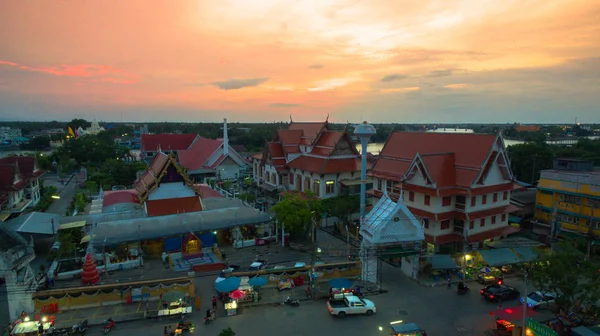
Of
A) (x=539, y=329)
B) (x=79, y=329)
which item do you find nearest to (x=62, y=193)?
(x=79, y=329)

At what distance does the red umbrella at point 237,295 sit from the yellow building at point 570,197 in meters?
26.2

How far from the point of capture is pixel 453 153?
2964cm

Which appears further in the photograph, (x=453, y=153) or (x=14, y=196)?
(x=14, y=196)

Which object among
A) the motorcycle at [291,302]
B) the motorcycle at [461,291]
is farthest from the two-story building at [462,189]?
the motorcycle at [291,302]

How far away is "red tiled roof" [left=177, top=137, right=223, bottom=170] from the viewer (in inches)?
2461

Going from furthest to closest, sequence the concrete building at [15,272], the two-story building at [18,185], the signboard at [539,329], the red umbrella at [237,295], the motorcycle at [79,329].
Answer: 1. the two-story building at [18,185]
2. the red umbrella at [237,295]
3. the concrete building at [15,272]
4. the motorcycle at [79,329]
5. the signboard at [539,329]

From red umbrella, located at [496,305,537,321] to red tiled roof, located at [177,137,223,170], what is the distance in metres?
49.6

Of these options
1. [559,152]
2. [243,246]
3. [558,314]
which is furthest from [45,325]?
[559,152]

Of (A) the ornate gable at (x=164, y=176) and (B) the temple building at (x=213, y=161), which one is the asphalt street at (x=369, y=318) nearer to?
(A) the ornate gable at (x=164, y=176)

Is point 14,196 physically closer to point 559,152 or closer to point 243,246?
point 243,246

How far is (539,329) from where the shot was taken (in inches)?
653

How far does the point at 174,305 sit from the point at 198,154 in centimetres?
4728

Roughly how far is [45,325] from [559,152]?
62.0 m

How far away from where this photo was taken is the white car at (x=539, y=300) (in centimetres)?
2116
